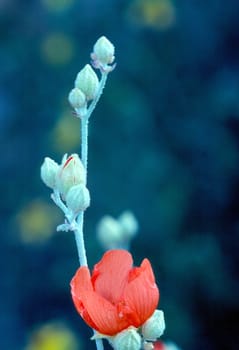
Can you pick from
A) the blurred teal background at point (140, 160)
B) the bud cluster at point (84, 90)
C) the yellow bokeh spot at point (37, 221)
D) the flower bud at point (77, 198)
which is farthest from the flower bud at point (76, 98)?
the yellow bokeh spot at point (37, 221)

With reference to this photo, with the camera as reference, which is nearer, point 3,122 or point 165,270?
point 165,270

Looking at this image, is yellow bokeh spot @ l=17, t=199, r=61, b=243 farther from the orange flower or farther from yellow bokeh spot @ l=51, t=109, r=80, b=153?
the orange flower

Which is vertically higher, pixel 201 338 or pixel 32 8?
pixel 32 8

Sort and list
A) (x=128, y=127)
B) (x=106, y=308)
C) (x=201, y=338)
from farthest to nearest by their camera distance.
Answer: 1. (x=128, y=127)
2. (x=201, y=338)
3. (x=106, y=308)

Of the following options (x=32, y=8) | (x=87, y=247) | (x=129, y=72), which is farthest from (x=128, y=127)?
(x=32, y=8)

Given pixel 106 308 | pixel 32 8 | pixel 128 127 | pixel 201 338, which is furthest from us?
pixel 32 8

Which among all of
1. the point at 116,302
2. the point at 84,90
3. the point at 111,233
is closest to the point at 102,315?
the point at 116,302

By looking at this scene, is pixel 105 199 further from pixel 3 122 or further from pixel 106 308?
pixel 106 308
